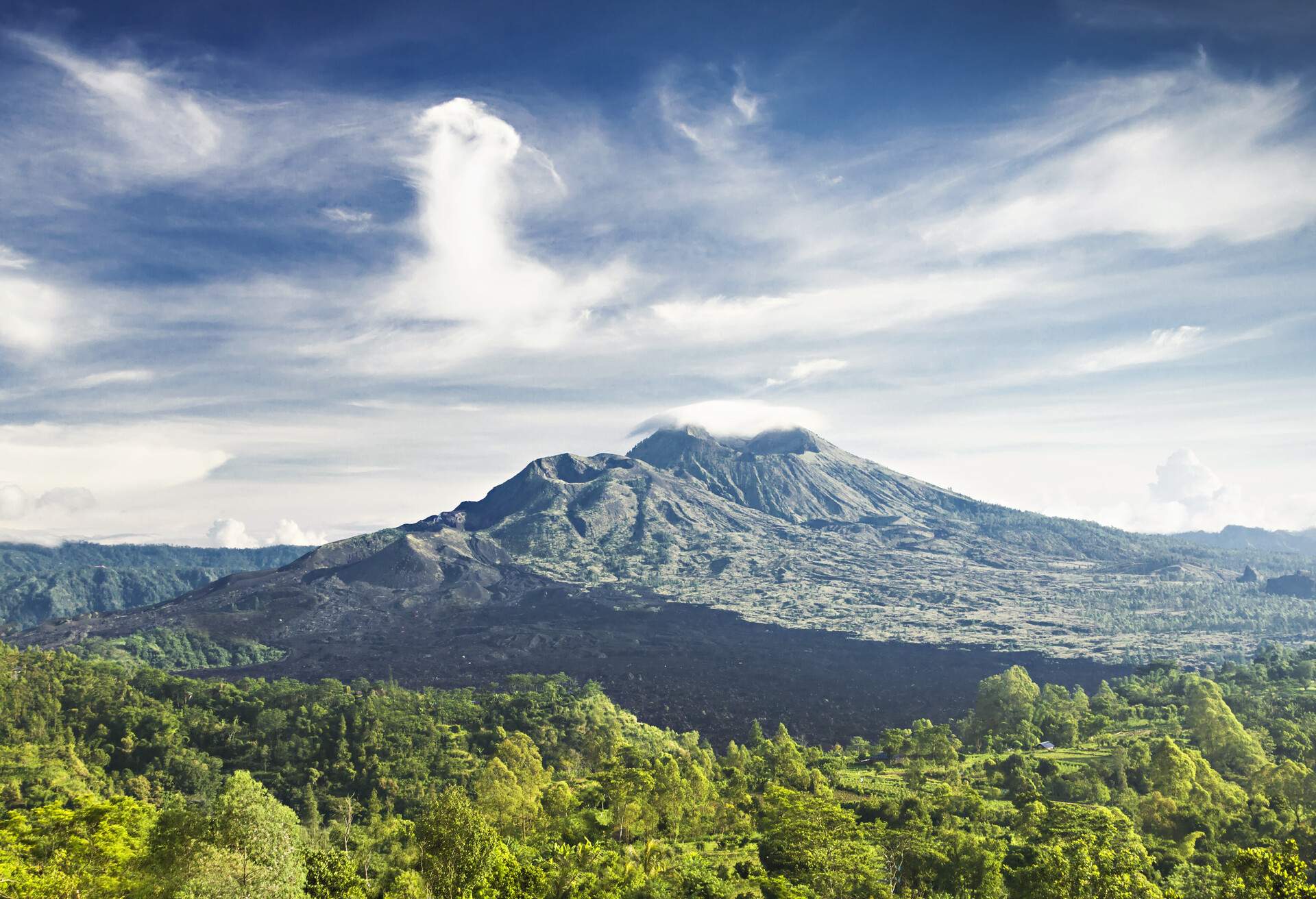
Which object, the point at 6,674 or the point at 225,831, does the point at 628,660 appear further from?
the point at 225,831

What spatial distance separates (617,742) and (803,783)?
31466 millimetres

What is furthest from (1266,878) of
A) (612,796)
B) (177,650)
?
(177,650)

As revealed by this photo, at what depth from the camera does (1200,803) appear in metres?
46.6

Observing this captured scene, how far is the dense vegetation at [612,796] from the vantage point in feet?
96.4

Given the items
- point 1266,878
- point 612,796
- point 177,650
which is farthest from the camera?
point 177,650

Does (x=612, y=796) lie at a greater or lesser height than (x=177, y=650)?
greater

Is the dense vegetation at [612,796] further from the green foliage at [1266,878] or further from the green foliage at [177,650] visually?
the green foliage at [177,650]

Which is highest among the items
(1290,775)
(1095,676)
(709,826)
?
(1290,775)

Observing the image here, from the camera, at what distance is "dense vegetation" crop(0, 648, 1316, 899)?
2938 centimetres

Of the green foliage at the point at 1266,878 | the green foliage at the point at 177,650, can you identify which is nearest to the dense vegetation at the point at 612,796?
the green foliage at the point at 1266,878

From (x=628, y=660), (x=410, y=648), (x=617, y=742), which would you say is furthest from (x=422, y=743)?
(x=410, y=648)

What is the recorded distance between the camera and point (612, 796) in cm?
4694

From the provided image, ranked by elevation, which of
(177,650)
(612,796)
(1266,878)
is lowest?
(177,650)

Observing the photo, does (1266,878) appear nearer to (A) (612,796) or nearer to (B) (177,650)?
(A) (612,796)
